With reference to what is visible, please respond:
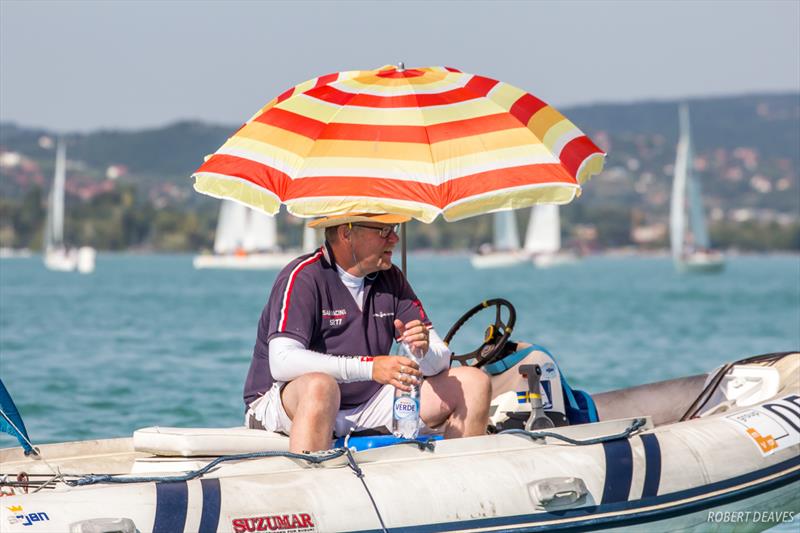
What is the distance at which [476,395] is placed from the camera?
5.27 m

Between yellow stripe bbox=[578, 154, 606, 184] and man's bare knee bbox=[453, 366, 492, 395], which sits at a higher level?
yellow stripe bbox=[578, 154, 606, 184]

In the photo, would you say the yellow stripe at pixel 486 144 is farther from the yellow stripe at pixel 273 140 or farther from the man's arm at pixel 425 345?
the man's arm at pixel 425 345

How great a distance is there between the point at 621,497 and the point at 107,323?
2159 centimetres

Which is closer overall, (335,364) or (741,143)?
(335,364)

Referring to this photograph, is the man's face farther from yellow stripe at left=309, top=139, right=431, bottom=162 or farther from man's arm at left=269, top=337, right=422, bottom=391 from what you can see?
man's arm at left=269, top=337, right=422, bottom=391

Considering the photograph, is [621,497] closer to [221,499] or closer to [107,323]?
[221,499]

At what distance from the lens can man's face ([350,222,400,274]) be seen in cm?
524

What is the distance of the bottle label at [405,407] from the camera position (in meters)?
5.12

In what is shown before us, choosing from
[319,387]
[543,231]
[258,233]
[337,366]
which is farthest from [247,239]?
[319,387]

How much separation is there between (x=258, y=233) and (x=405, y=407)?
63.1 metres

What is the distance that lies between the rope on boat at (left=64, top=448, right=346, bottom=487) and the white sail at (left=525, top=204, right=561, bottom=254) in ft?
Result: 213

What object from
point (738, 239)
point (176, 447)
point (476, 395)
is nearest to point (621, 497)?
point (476, 395)

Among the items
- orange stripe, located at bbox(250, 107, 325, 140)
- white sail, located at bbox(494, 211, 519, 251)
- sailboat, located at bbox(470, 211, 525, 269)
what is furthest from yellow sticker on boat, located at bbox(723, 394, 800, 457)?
white sail, located at bbox(494, 211, 519, 251)

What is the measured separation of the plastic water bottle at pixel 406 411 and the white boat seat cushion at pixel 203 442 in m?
0.46
